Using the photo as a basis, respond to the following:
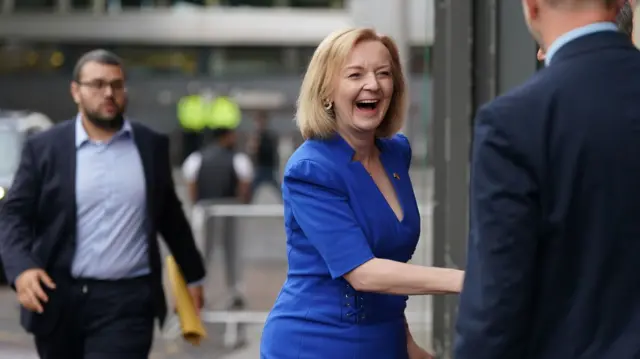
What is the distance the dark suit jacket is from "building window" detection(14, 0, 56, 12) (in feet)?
152

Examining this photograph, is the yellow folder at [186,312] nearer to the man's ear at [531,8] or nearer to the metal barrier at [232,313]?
the man's ear at [531,8]

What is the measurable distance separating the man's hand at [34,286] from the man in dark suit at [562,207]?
2833 mm

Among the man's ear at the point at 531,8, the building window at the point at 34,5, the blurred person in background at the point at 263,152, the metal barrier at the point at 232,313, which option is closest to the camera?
the man's ear at the point at 531,8

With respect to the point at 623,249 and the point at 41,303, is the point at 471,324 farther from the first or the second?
the point at 41,303

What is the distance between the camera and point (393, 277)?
3.08 meters

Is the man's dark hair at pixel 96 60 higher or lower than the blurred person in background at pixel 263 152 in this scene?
higher

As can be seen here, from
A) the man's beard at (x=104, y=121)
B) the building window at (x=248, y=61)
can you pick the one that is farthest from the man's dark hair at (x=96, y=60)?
the building window at (x=248, y=61)

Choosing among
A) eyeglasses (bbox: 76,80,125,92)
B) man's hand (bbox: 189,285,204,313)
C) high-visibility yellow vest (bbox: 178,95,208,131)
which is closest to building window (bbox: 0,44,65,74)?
high-visibility yellow vest (bbox: 178,95,208,131)

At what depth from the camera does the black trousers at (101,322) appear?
4.86m

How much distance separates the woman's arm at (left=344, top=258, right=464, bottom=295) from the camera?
3.05 metres

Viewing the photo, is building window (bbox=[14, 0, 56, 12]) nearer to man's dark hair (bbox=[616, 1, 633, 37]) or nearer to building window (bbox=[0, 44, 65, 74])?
building window (bbox=[0, 44, 65, 74])

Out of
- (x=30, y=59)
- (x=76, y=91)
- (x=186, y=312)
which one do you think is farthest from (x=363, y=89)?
Result: (x=30, y=59)

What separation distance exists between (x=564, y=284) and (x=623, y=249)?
12 centimetres

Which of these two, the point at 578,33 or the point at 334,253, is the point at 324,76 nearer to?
the point at 334,253
